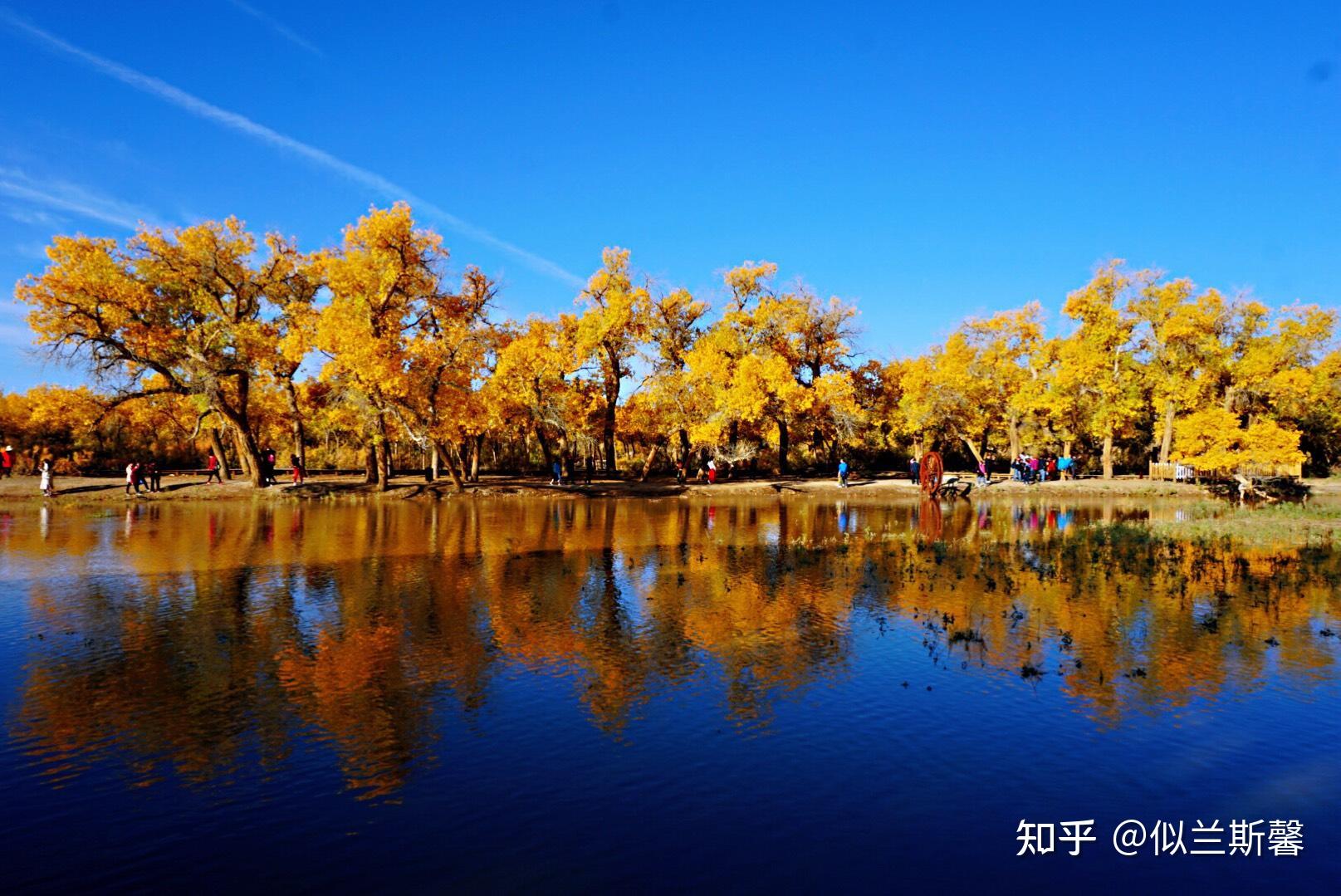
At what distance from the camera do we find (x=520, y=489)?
49656mm

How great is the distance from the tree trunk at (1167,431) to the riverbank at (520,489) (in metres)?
3.10

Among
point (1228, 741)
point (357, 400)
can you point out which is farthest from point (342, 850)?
point (357, 400)

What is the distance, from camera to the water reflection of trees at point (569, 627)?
10.1 meters

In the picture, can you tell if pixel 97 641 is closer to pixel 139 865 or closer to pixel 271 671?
pixel 271 671

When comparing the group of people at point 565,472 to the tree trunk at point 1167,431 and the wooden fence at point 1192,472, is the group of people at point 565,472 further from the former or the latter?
the tree trunk at point 1167,431

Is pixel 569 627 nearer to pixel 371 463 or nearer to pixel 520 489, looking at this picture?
pixel 520 489

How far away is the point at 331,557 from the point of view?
2339 centimetres

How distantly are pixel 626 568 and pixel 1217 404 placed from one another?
53.0 m

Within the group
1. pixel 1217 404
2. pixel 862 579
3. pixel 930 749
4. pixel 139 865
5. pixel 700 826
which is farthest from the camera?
pixel 1217 404

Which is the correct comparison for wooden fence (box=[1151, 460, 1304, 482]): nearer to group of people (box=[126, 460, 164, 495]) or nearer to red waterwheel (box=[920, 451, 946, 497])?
red waterwheel (box=[920, 451, 946, 497])

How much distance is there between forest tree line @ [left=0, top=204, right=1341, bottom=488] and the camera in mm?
43188

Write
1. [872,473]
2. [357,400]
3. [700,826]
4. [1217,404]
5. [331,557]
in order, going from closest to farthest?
[700,826]
[331,557]
[357,400]
[1217,404]
[872,473]

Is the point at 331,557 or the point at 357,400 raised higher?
the point at 357,400

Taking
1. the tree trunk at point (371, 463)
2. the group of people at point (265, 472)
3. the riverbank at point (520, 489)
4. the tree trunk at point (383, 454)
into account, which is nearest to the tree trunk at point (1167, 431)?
the riverbank at point (520, 489)
